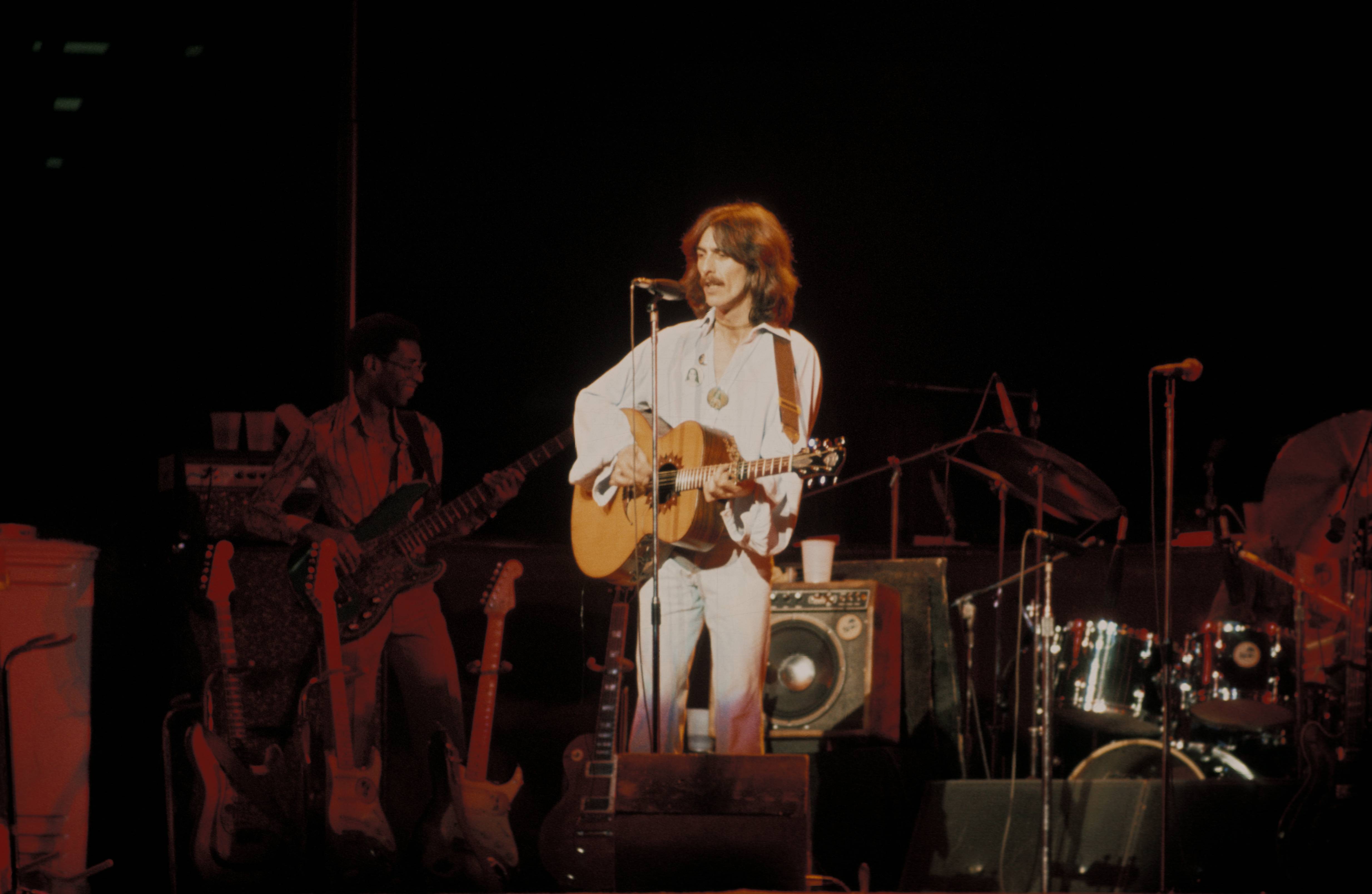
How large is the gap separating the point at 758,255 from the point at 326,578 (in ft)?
6.87

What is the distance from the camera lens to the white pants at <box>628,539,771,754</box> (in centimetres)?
Result: 411

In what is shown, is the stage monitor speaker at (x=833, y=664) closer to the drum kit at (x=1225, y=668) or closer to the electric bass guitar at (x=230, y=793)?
the drum kit at (x=1225, y=668)

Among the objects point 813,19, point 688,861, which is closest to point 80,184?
point 813,19

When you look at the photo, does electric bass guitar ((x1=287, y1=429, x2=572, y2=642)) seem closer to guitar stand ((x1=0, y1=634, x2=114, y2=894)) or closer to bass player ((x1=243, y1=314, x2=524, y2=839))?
bass player ((x1=243, y1=314, x2=524, y2=839))

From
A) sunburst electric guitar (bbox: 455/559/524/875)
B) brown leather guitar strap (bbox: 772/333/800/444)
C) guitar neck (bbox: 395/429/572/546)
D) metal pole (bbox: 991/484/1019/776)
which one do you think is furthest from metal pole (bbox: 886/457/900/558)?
sunburst electric guitar (bbox: 455/559/524/875)

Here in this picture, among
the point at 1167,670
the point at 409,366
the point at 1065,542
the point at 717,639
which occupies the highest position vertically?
the point at 409,366

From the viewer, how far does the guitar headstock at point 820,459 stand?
155 inches

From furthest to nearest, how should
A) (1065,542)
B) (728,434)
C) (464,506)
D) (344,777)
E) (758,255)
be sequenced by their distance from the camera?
(464,506) → (344,777) → (1065,542) → (758,255) → (728,434)

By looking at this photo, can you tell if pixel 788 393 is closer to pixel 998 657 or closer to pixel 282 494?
pixel 998 657

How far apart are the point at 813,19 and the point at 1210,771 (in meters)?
3.89

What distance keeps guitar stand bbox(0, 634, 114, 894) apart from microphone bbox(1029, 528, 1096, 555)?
11.0ft

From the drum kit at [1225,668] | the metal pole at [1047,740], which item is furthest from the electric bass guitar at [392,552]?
the drum kit at [1225,668]

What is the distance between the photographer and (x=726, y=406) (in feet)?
14.1

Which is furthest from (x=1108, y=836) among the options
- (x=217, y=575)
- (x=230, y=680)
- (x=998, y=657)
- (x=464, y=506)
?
(x=217, y=575)
